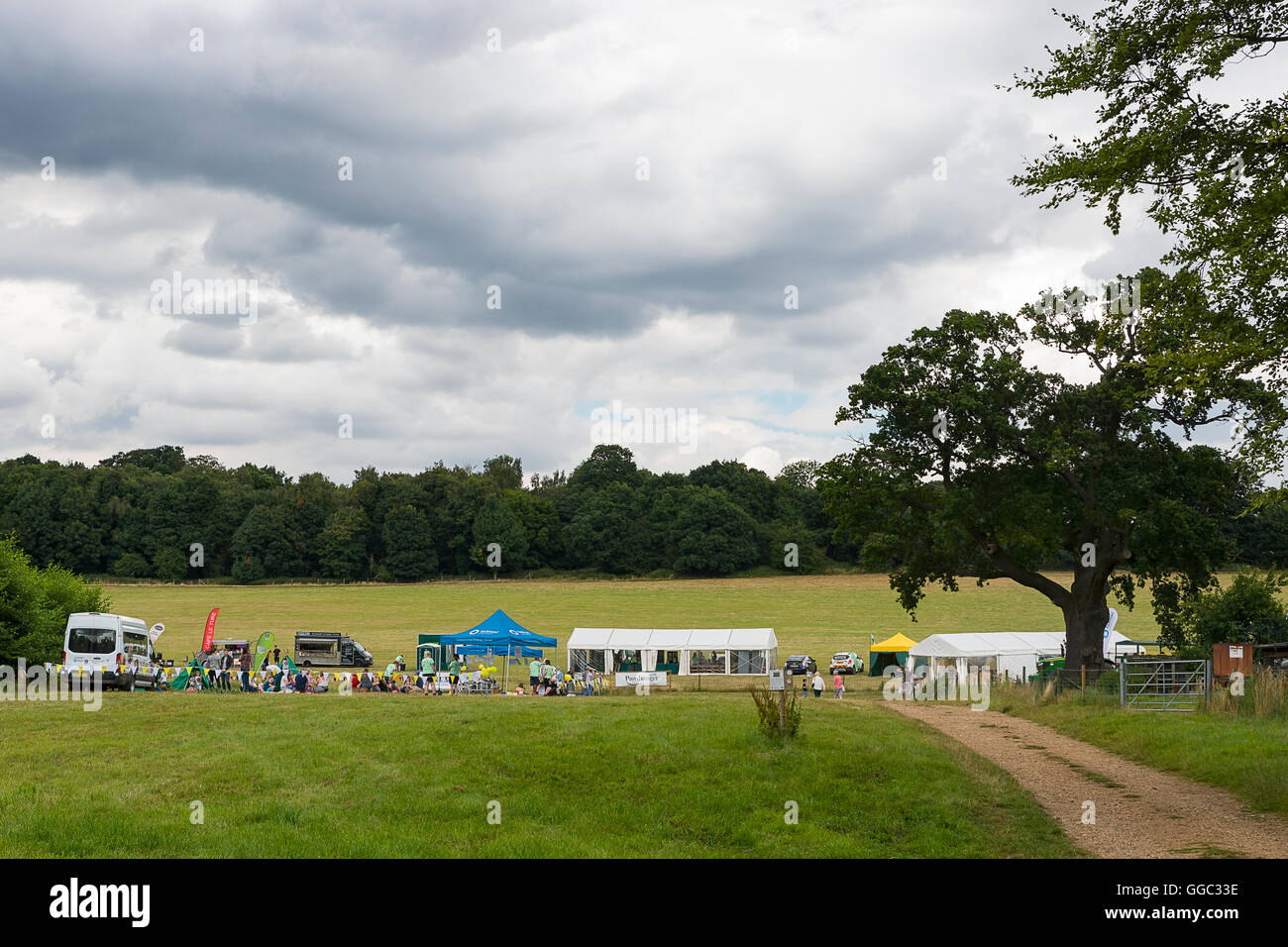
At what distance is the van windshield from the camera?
110 feet

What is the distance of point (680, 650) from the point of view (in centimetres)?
4738

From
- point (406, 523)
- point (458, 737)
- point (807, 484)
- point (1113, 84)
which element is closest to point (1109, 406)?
point (1113, 84)

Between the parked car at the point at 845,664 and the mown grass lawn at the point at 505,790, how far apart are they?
102 ft

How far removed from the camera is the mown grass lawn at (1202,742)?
13.2 m

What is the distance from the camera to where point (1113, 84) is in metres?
13.3

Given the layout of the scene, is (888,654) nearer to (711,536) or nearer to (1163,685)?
(1163,685)

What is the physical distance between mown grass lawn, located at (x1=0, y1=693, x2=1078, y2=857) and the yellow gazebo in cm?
2901

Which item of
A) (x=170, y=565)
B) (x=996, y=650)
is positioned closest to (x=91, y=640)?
(x=996, y=650)

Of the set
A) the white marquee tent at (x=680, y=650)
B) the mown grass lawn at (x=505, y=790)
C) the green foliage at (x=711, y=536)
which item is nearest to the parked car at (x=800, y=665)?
the white marquee tent at (x=680, y=650)

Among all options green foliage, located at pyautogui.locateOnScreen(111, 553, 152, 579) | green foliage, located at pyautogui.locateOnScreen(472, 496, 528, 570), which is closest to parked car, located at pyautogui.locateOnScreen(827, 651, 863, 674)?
green foliage, located at pyautogui.locateOnScreen(472, 496, 528, 570)

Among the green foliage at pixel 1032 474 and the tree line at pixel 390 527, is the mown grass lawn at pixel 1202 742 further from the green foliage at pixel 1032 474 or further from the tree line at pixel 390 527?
Answer: the tree line at pixel 390 527
